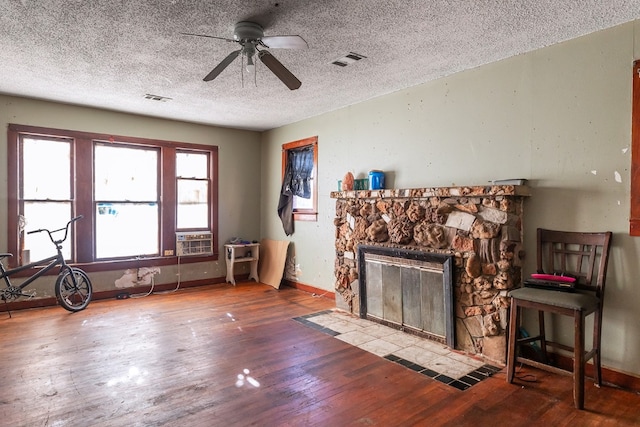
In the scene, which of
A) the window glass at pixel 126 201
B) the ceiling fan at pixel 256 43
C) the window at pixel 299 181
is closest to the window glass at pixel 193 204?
the window glass at pixel 126 201

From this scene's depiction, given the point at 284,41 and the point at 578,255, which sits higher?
the point at 284,41

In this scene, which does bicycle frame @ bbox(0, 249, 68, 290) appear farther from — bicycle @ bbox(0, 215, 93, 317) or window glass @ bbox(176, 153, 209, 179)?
window glass @ bbox(176, 153, 209, 179)

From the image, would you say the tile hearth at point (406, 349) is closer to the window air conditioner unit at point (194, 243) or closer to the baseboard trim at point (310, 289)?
the baseboard trim at point (310, 289)

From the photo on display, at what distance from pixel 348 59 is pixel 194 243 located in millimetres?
3876

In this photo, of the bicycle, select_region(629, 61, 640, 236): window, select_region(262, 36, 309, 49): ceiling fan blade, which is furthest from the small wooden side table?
select_region(629, 61, 640, 236): window

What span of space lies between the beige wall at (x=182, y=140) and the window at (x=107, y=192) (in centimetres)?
10

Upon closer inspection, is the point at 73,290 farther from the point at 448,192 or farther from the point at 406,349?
the point at 448,192

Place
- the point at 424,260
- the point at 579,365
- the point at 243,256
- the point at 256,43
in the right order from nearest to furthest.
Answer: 1. the point at 579,365
2. the point at 256,43
3. the point at 424,260
4. the point at 243,256

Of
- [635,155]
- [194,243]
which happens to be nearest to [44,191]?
[194,243]

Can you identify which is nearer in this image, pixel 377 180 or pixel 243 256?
pixel 377 180

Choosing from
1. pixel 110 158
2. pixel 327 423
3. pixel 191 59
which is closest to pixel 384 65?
pixel 191 59

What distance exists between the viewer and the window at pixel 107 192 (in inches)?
185

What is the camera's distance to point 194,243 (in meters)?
5.89

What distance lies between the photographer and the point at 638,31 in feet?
8.46
